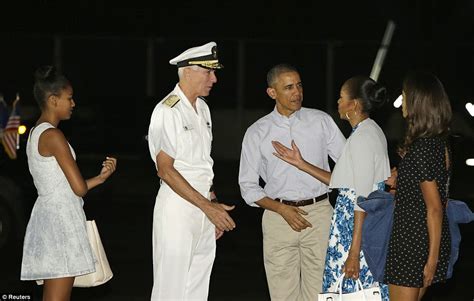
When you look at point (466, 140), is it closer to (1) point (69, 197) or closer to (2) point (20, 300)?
(2) point (20, 300)

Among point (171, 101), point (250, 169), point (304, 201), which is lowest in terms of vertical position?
point (304, 201)

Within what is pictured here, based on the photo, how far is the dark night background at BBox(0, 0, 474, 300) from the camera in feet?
38.4

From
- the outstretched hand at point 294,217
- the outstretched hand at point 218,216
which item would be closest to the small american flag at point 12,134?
the outstretched hand at point 294,217

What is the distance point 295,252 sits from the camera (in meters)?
7.61

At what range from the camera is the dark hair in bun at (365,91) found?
702 centimetres

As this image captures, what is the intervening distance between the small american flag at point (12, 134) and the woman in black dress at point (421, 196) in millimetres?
6557

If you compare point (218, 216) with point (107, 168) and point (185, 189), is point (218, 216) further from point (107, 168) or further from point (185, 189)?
point (107, 168)

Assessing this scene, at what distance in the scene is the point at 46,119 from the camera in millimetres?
6934

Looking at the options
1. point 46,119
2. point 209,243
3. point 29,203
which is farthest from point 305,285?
point 29,203

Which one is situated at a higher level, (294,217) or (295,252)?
(294,217)

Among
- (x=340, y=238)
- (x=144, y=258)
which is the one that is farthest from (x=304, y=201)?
(x=144, y=258)

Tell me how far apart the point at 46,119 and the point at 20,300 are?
9.89 feet

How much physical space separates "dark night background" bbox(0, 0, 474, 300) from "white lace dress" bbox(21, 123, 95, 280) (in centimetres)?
281

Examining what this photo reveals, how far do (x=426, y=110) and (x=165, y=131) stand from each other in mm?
1685
